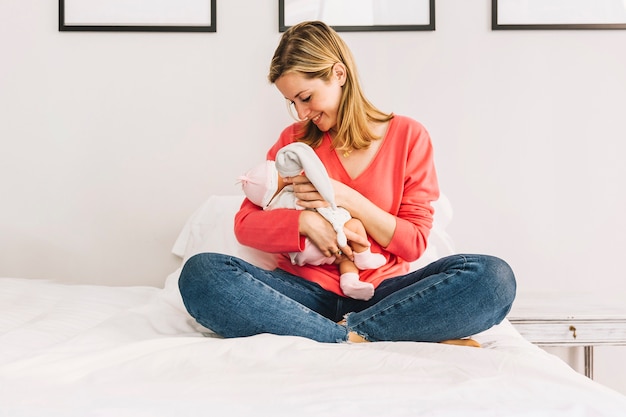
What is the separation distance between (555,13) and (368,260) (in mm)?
1127

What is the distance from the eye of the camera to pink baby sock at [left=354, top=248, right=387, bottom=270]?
1.33 m

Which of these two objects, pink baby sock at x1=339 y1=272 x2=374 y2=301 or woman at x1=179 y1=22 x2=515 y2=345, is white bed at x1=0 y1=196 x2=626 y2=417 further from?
pink baby sock at x1=339 y1=272 x2=374 y2=301

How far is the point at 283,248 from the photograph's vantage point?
4.47 feet

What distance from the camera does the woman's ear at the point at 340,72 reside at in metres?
1.42

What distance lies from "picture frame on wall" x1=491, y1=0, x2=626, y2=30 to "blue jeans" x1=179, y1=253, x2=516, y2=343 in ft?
3.41

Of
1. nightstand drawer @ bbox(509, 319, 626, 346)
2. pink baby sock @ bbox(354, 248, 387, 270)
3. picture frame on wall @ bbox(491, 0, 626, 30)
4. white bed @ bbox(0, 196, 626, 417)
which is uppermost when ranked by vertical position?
picture frame on wall @ bbox(491, 0, 626, 30)

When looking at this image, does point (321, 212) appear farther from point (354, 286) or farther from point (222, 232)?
point (222, 232)

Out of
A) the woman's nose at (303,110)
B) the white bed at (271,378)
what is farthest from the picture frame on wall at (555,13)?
the white bed at (271,378)

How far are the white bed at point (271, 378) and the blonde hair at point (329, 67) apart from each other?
0.52m

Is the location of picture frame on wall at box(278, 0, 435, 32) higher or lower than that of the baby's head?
higher

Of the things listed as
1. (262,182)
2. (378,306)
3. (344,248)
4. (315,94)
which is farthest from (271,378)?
(315,94)

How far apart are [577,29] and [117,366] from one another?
1692 millimetres

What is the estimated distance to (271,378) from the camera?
87cm

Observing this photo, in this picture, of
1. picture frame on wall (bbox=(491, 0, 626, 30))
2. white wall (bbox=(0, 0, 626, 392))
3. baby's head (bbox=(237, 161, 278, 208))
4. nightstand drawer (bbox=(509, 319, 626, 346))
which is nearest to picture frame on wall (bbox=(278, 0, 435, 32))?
white wall (bbox=(0, 0, 626, 392))
